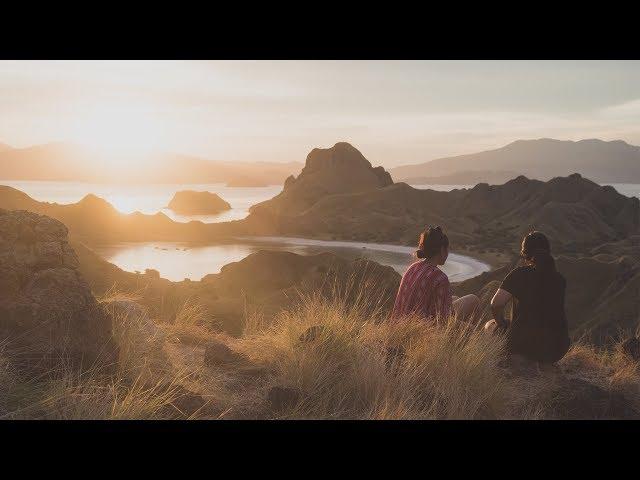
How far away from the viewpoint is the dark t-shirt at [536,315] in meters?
6.76

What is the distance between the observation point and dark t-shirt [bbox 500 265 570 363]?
676 cm

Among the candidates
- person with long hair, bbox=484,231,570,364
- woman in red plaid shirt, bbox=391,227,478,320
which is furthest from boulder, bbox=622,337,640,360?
woman in red plaid shirt, bbox=391,227,478,320

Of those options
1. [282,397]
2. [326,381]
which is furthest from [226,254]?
[282,397]

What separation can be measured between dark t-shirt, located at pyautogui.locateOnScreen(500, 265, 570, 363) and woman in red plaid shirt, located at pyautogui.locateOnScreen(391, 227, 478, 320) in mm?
662

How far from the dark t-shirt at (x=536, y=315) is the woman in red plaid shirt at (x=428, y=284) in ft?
2.17

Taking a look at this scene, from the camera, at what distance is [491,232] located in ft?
329

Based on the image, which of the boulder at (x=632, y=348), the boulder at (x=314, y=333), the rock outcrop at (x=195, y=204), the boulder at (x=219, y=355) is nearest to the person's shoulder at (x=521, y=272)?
the boulder at (x=314, y=333)

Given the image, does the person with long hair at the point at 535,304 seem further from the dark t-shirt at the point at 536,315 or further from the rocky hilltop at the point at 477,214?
the rocky hilltop at the point at 477,214

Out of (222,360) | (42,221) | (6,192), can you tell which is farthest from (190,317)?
(6,192)

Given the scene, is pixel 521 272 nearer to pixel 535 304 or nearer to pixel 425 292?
pixel 535 304

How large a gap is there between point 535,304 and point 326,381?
252 cm

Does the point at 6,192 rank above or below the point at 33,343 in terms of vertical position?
above
